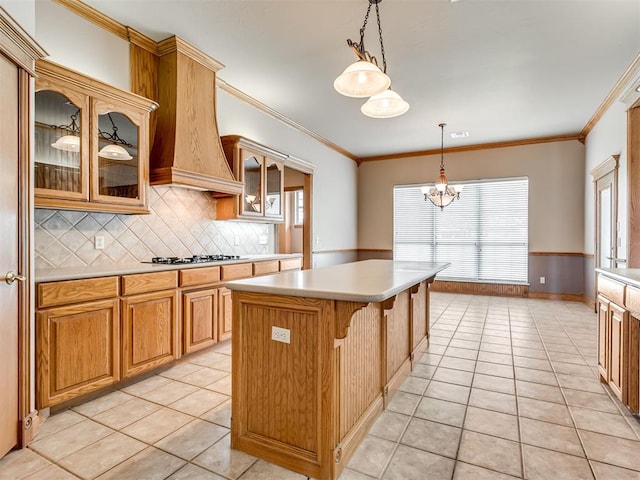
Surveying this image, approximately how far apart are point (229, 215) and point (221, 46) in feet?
5.63

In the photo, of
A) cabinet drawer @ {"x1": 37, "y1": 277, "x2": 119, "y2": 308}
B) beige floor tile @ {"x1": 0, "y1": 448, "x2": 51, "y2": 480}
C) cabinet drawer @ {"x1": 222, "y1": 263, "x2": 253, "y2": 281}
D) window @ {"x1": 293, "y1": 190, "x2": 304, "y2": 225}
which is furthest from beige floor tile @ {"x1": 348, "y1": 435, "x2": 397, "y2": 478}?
window @ {"x1": 293, "y1": 190, "x2": 304, "y2": 225}

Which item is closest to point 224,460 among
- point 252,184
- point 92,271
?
point 92,271

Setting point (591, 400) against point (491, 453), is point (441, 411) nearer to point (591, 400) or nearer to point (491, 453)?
point (491, 453)

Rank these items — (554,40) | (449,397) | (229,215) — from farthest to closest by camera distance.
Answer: (229,215) → (554,40) → (449,397)

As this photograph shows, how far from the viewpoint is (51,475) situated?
169cm

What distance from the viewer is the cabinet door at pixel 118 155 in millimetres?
2619

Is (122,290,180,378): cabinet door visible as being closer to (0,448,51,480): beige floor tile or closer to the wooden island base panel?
(0,448,51,480): beige floor tile

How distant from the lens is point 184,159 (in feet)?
10.6

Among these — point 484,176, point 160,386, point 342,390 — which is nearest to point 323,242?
point 484,176

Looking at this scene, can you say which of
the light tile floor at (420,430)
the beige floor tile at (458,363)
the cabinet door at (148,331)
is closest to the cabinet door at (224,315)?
the light tile floor at (420,430)

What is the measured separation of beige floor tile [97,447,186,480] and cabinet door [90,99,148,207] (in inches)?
70.2

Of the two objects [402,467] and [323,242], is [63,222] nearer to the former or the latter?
[402,467]

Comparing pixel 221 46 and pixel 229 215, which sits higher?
pixel 221 46

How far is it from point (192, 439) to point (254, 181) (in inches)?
115
